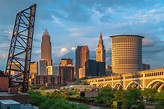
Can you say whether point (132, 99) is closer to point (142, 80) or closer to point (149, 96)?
point (149, 96)

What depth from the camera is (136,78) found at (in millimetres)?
112125

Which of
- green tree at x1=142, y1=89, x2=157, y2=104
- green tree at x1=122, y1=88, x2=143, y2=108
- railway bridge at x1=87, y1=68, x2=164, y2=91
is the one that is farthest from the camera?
railway bridge at x1=87, y1=68, x2=164, y2=91

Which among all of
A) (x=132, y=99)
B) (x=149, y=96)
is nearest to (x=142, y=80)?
(x=149, y=96)

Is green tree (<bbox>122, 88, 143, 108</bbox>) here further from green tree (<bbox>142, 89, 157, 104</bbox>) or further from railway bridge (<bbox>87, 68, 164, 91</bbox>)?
railway bridge (<bbox>87, 68, 164, 91</bbox>)

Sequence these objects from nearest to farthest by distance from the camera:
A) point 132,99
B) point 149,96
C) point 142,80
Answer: point 132,99 < point 149,96 < point 142,80

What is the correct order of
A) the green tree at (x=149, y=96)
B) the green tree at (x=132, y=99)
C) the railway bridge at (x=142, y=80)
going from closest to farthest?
the green tree at (x=132, y=99) < the green tree at (x=149, y=96) < the railway bridge at (x=142, y=80)

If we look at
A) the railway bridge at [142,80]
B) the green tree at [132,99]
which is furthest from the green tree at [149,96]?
the railway bridge at [142,80]

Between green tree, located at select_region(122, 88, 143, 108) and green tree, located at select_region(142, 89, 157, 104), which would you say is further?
green tree, located at select_region(142, 89, 157, 104)

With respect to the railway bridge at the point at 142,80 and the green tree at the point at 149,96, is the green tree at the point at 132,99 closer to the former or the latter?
the green tree at the point at 149,96

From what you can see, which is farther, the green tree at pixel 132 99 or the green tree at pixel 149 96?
the green tree at pixel 149 96

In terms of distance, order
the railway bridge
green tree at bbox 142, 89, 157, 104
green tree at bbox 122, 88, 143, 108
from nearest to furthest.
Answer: green tree at bbox 122, 88, 143, 108 < green tree at bbox 142, 89, 157, 104 < the railway bridge

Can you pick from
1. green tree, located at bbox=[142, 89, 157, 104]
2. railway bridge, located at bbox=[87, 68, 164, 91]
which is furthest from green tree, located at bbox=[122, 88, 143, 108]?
railway bridge, located at bbox=[87, 68, 164, 91]

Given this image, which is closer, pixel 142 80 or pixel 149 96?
pixel 149 96

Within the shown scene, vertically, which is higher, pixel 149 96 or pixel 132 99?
pixel 149 96
